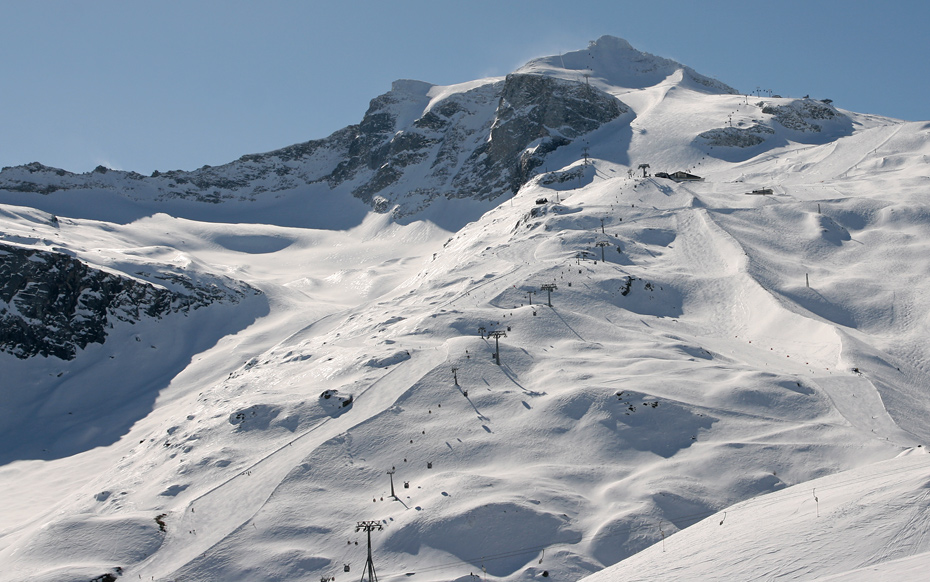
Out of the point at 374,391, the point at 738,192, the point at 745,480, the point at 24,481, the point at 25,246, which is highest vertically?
the point at 25,246

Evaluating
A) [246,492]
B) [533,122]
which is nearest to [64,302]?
[246,492]

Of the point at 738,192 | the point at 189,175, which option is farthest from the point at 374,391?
the point at 189,175

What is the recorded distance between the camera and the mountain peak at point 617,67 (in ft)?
513

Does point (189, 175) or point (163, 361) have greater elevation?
point (189, 175)

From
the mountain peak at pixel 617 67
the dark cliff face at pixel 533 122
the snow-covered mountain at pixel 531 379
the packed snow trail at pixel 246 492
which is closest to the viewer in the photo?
the snow-covered mountain at pixel 531 379

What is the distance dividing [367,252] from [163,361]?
47.9 m

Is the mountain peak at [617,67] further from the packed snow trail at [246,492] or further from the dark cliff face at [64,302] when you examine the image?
the packed snow trail at [246,492]

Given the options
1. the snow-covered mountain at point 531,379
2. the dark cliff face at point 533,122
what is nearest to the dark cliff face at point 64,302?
the snow-covered mountain at point 531,379

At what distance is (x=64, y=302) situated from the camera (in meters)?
91.5

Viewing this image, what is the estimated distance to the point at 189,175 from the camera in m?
170

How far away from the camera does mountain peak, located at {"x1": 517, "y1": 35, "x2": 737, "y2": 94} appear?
15625 cm

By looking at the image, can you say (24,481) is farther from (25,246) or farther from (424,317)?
(25,246)

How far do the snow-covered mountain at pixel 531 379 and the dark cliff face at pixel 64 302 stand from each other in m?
0.35

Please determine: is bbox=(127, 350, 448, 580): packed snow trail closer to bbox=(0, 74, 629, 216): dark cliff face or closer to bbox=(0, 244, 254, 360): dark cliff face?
bbox=(0, 244, 254, 360): dark cliff face
